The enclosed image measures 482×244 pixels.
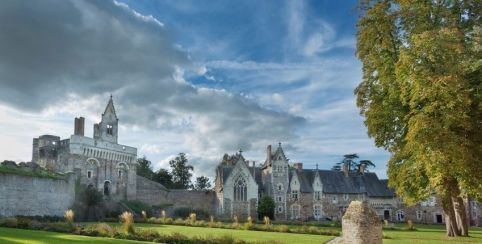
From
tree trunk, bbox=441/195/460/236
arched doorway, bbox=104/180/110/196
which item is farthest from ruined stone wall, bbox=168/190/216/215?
tree trunk, bbox=441/195/460/236

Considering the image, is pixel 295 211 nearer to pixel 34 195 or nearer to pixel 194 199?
pixel 194 199

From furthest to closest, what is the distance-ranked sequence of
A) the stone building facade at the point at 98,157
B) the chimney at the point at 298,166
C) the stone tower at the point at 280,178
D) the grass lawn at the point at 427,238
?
the chimney at the point at 298,166, the stone tower at the point at 280,178, the stone building facade at the point at 98,157, the grass lawn at the point at 427,238

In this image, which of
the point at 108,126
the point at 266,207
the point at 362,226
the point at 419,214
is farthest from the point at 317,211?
the point at 362,226

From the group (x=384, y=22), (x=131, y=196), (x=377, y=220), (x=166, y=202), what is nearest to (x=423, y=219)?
(x=166, y=202)

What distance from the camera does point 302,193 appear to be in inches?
2143

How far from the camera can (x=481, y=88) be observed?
59.4ft

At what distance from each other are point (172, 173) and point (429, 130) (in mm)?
51575

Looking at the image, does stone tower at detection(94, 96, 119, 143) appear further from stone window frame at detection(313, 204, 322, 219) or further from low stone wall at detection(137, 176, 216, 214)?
stone window frame at detection(313, 204, 322, 219)

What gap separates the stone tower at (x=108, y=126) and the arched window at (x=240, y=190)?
1516cm

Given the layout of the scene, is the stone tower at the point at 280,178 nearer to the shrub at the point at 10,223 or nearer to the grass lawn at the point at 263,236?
the grass lawn at the point at 263,236

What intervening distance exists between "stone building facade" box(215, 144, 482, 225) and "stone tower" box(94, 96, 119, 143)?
1310 centimetres

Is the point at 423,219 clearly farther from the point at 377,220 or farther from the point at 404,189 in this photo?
the point at 377,220

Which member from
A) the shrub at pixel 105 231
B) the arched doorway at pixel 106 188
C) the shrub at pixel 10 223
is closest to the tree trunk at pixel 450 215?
the shrub at pixel 105 231

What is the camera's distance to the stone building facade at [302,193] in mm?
52469
